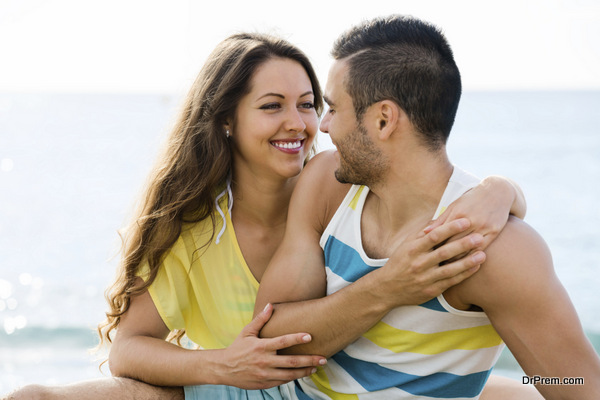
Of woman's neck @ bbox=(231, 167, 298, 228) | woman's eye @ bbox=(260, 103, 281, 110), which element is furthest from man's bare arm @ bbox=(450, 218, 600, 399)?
woman's eye @ bbox=(260, 103, 281, 110)

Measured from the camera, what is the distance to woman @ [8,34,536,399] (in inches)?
126

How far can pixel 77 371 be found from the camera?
23.4ft

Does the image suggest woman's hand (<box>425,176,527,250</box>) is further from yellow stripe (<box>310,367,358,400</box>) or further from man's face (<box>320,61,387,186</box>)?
yellow stripe (<box>310,367,358,400</box>)

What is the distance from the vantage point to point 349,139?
2.66 meters

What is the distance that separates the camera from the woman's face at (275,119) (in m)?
3.35

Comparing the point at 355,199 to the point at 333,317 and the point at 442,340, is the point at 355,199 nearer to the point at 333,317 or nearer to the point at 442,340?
the point at 333,317

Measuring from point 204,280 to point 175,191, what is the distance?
491mm

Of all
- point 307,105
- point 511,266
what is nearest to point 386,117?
point 511,266

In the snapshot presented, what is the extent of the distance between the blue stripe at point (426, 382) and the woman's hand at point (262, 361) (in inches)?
8.5

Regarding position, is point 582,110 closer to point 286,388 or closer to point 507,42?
point 507,42

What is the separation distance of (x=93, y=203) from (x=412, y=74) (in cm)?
1306

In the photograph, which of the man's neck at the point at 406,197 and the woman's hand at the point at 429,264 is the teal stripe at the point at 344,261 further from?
the woman's hand at the point at 429,264

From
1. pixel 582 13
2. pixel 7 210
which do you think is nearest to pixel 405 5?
pixel 582 13

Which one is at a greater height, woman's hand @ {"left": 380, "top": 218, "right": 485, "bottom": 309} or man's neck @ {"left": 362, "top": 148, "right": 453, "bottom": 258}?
man's neck @ {"left": 362, "top": 148, "right": 453, "bottom": 258}
